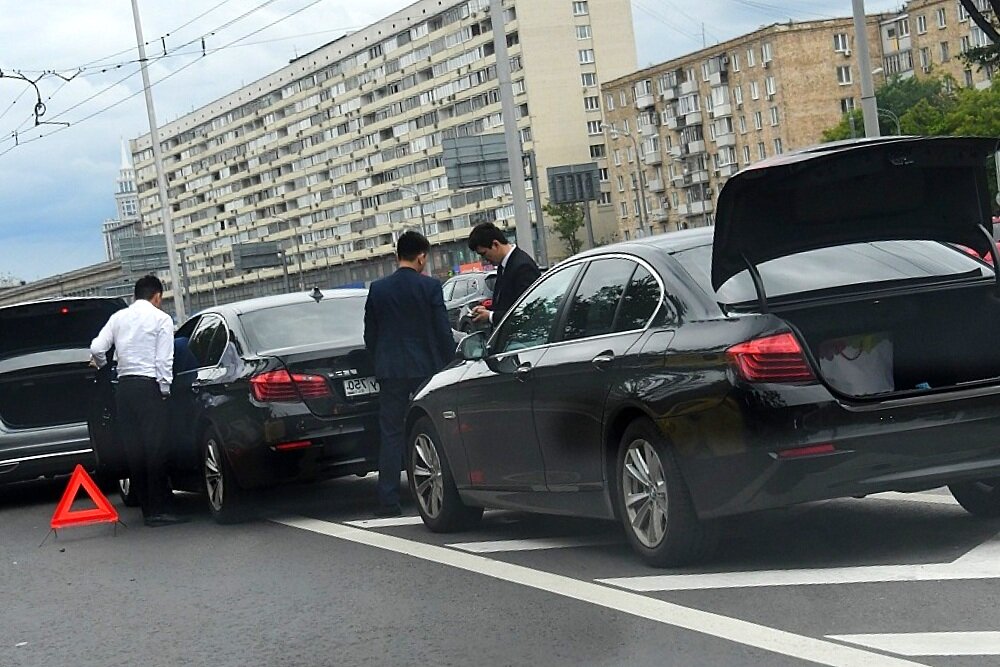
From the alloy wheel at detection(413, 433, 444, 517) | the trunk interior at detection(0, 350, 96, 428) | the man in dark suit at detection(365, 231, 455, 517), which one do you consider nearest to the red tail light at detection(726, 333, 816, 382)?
the alloy wheel at detection(413, 433, 444, 517)

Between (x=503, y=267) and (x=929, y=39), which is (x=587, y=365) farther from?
(x=929, y=39)

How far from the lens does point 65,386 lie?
13922 mm

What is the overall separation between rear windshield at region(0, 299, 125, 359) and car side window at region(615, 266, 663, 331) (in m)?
7.50

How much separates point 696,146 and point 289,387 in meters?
104

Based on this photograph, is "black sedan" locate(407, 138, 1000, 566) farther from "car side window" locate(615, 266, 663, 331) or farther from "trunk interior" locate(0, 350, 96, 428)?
"trunk interior" locate(0, 350, 96, 428)

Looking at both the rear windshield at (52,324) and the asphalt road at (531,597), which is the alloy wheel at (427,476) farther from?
the rear windshield at (52,324)

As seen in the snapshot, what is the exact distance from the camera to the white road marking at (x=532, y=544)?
8234 mm

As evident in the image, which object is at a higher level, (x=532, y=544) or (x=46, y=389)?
(x=46, y=389)

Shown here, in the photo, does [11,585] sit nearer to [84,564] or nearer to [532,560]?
[84,564]

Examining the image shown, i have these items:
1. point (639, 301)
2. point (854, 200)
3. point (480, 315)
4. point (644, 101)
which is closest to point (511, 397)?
point (639, 301)

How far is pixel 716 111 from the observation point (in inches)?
4321

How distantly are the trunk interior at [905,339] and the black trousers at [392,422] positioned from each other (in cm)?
394

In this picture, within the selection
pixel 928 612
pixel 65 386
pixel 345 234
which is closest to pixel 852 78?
pixel 345 234

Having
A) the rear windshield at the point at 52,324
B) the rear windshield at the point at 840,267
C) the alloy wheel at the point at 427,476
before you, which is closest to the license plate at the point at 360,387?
the alloy wheel at the point at 427,476
